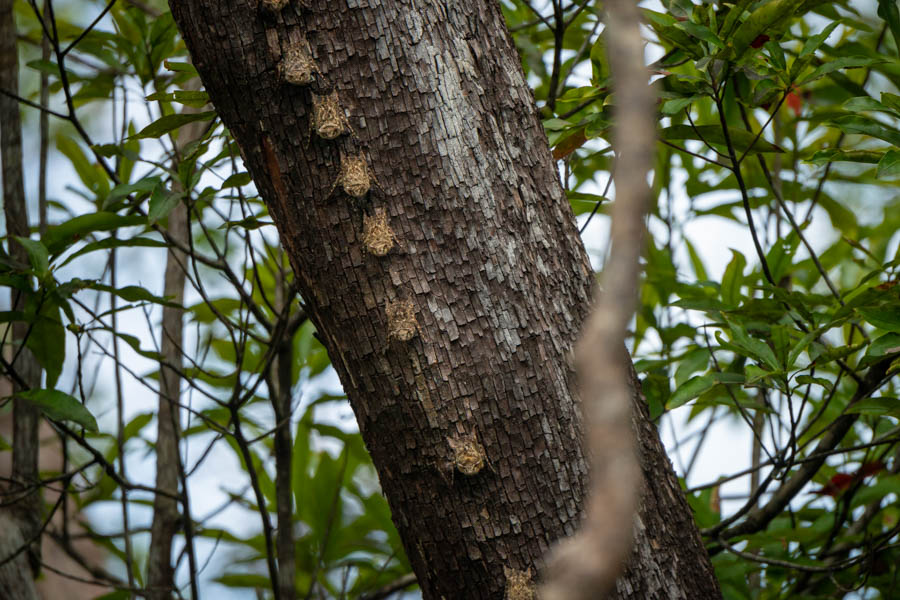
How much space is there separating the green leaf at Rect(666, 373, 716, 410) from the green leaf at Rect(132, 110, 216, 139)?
34.1 inches

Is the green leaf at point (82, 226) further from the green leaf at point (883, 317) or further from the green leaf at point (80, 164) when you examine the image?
the green leaf at point (883, 317)

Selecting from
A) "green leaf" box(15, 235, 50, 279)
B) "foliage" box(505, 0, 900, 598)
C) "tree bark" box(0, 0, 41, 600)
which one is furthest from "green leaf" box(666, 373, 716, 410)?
"tree bark" box(0, 0, 41, 600)

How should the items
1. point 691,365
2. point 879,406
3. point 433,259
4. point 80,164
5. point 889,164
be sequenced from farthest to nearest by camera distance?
point 80,164
point 691,365
point 879,406
point 889,164
point 433,259

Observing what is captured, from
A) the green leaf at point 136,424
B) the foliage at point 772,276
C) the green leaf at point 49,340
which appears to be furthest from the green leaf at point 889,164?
the green leaf at point 136,424

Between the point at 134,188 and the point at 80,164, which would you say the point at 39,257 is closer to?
the point at 134,188

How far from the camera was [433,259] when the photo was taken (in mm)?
812

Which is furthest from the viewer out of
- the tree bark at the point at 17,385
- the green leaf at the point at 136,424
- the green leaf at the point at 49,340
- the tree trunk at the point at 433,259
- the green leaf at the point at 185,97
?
the green leaf at the point at 136,424

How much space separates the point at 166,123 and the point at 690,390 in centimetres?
95

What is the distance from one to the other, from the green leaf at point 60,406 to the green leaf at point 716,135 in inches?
42.3

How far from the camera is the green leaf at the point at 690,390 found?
116cm

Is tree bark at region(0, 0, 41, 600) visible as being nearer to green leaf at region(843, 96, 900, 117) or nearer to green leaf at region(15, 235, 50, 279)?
green leaf at region(15, 235, 50, 279)

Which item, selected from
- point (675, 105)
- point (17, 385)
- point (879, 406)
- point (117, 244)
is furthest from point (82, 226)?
point (879, 406)

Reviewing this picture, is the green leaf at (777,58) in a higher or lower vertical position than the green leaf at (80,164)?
lower

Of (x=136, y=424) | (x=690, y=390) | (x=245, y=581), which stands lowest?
(x=690, y=390)
